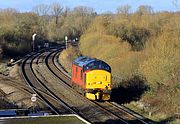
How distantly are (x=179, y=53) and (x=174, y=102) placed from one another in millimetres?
A: 3159

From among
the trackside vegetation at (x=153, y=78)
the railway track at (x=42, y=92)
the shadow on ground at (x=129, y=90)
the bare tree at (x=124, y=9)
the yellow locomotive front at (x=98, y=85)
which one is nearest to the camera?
the trackside vegetation at (x=153, y=78)

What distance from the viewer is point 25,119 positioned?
643 inches

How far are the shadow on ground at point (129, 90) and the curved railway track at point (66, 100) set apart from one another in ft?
7.75

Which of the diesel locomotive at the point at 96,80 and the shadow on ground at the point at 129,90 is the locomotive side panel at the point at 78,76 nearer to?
the diesel locomotive at the point at 96,80

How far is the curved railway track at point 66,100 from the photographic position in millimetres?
23594

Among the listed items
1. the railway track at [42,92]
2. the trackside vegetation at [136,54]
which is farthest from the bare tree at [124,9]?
the railway track at [42,92]

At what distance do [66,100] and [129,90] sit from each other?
4.84 meters

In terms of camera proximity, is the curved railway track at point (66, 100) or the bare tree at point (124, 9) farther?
the bare tree at point (124, 9)

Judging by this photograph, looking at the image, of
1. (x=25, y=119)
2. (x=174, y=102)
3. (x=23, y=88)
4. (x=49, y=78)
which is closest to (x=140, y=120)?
(x=174, y=102)

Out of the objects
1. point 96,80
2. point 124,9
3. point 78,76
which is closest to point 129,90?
point 78,76

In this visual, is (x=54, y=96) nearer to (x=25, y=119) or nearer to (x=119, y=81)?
(x=119, y=81)

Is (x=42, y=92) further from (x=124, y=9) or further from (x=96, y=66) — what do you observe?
(x=124, y=9)

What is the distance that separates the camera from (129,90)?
31.9 m

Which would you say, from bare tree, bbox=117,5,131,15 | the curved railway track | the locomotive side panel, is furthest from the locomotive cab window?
bare tree, bbox=117,5,131,15
